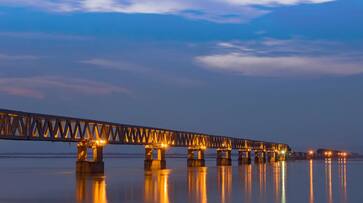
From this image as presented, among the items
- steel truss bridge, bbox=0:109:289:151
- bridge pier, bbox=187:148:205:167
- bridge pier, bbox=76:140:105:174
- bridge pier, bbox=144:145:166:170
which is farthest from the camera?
bridge pier, bbox=187:148:205:167

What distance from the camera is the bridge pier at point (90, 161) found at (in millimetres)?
100125

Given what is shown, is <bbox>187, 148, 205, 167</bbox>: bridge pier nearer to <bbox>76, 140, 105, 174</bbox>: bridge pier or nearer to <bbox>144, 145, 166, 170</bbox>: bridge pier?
<bbox>144, 145, 166, 170</bbox>: bridge pier

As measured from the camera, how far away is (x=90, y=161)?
335 ft

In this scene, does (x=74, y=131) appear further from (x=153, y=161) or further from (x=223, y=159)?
(x=223, y=159)

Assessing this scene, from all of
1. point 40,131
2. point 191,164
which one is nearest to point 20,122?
A: point 40,131

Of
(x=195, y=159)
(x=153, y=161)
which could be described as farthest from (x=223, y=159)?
(x=153, y=161)

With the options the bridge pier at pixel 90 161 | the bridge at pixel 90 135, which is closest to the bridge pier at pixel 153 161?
the bridge at pixel 90 135

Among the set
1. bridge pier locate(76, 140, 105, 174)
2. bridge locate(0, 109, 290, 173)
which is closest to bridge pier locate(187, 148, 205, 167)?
bridge locate(0, 109, 290, 173)

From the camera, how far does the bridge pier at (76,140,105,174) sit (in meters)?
100

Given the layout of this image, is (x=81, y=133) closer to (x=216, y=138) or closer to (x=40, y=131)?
(x=40, y=131)

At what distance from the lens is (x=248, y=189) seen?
192ft

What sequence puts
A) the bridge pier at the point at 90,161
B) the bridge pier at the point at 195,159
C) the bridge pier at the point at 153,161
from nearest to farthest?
the bridge pier at the point at 90,161 → the bridge pier at the point at 153,161 → the bridge pier at the point at 195,159

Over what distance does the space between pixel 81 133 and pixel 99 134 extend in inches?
238

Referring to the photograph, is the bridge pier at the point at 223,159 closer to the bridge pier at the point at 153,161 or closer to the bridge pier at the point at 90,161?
the bridge pier at the point at 153,161
